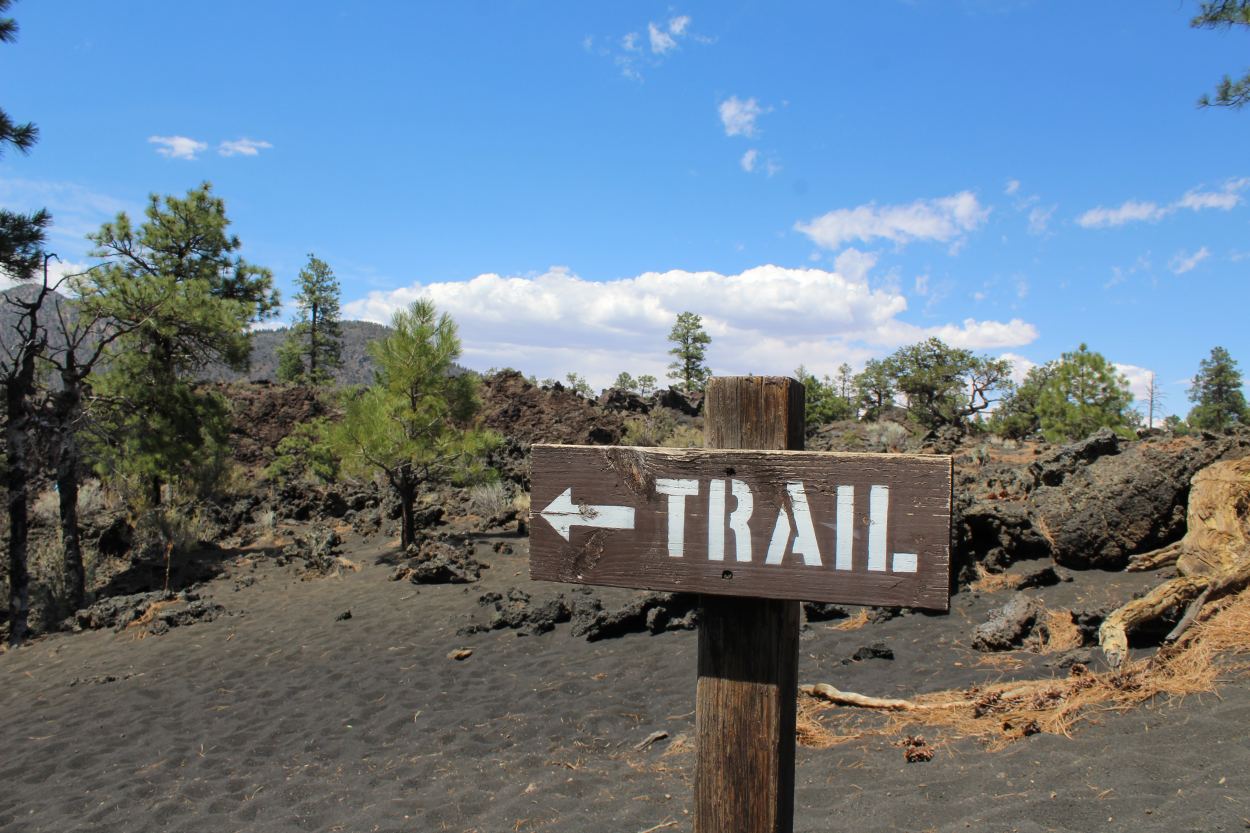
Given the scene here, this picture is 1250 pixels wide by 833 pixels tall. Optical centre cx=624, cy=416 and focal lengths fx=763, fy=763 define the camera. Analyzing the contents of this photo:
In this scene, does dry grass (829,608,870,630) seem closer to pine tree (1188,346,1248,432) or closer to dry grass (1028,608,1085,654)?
dry grass (1028,608,1085,654)

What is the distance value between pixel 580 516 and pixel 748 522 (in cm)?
40

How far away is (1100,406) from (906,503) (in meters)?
29.2

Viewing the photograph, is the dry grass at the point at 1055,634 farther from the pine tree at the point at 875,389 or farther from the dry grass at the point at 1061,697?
the pine tree at the point at 875,389

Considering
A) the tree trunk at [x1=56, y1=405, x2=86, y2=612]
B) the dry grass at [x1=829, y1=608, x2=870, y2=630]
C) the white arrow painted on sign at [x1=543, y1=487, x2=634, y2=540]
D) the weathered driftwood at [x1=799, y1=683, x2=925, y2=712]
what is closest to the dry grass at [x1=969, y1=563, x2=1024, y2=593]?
the dry grass at [x1=829, y1=608, x2=870, y2=630]

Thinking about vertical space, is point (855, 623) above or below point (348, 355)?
below

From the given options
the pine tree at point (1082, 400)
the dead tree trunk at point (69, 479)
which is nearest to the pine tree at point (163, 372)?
the dead tree trunk at point (69, 479)

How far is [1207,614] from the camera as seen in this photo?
5227mm

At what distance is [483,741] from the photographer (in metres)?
5.54

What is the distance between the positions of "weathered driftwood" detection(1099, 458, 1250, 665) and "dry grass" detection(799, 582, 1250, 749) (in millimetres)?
141

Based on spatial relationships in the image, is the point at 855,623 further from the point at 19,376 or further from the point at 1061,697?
the point at 19,376

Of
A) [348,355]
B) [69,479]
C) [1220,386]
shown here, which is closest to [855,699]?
[69,479]

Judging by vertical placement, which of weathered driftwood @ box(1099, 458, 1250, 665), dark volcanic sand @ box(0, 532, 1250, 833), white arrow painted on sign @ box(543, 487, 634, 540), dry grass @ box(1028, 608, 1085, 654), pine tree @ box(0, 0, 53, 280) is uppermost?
pine tree @ box(0, 0, 53, 280)

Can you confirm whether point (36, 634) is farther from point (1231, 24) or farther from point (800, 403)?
point (1231, 24)

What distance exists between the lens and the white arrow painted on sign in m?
1.78
